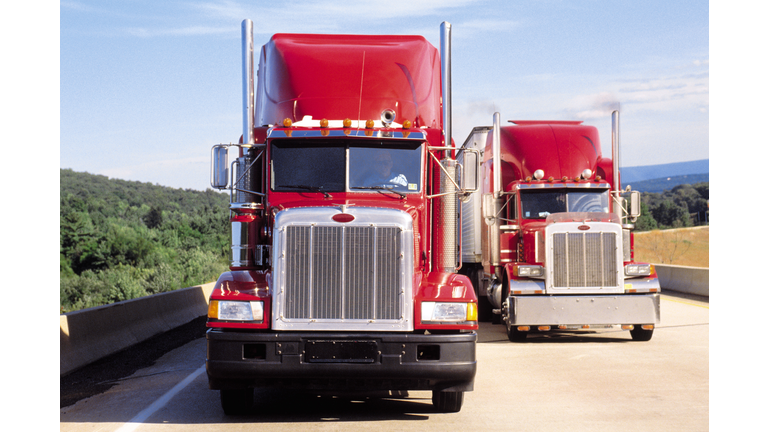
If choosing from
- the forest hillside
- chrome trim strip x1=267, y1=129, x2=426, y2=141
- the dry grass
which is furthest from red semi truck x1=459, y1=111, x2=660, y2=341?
the dry grass

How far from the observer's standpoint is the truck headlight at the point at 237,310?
288 inches

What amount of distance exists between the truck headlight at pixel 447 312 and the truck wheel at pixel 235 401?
1.93m

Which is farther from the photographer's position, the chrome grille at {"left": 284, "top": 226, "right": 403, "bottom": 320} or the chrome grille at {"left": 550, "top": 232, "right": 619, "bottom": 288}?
the chrome grille at {"left": 550, "top": 232, "right": 619, "bottom": 288}

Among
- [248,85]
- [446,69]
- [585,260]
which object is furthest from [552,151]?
[248,85]

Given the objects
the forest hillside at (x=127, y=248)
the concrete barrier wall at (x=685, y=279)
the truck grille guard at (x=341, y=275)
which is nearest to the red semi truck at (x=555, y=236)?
the truck grille guard at (x=341, y=275)

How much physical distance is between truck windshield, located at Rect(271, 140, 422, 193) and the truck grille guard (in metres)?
0.96

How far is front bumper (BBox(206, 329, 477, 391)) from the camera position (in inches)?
281

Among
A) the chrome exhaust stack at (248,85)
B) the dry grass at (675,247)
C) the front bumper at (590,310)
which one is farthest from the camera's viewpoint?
the dry grass at (675,247)

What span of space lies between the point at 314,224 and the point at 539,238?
737cm

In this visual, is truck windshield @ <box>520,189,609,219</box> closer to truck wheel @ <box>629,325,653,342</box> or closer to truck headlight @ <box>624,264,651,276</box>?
truck headlight @ <box>624,264,651,276</box>

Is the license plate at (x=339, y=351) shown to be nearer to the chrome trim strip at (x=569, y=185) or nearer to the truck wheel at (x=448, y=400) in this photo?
the truck wheel at (x=448, y=400)

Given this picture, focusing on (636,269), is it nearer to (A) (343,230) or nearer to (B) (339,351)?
(A) (343,230)

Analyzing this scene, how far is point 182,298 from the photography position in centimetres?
1770

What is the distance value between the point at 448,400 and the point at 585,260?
21.1 feet
